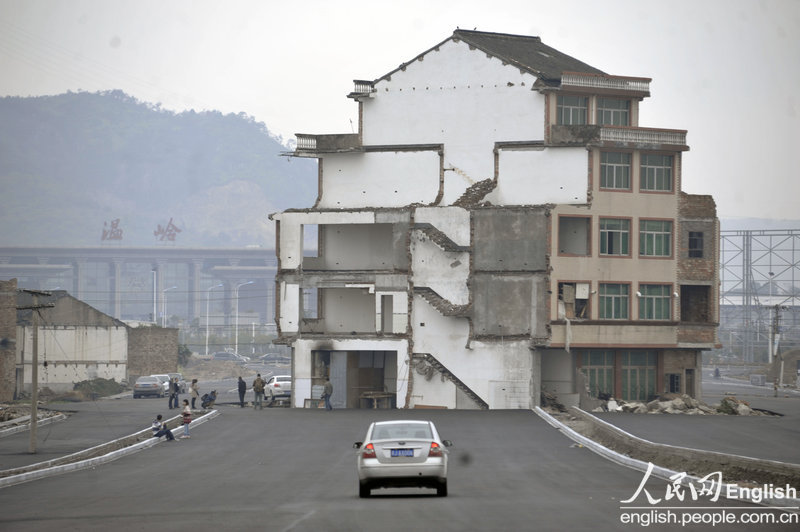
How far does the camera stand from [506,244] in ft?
210

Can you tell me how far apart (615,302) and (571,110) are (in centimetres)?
1107

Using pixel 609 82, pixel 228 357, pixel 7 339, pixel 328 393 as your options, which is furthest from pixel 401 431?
pixel 228 357

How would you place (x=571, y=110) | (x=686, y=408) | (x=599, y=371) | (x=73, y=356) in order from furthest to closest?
(x=73, y=356)
(x=571, y=110)
(x=599, y=371)
(x=686, y=408)

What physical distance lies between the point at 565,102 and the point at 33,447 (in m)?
37.5

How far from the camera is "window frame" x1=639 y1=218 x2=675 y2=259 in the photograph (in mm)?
66062

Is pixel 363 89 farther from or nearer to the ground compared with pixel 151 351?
farther from the ground

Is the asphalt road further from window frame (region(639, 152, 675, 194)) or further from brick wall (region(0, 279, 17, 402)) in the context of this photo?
brick wall (region(0, 279, 17, 402))

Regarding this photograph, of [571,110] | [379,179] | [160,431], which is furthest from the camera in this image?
[379,179]

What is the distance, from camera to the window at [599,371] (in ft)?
Answer: 218

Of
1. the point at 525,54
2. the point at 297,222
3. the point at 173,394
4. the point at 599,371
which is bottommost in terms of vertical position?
the point at 173,394

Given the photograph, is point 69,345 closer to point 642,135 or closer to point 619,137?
point 619,137

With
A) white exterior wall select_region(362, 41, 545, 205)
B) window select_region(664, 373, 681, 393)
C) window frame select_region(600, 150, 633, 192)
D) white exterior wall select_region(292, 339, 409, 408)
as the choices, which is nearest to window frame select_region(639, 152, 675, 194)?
window frame select_region(600, 150, 633, 192)

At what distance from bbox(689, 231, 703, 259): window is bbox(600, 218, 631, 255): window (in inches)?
175

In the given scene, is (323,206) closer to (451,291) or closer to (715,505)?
(451,291)
